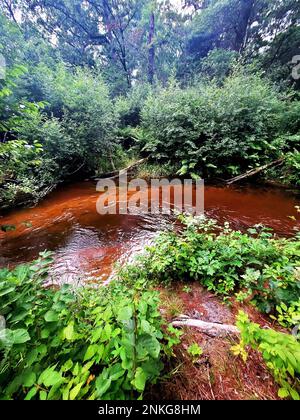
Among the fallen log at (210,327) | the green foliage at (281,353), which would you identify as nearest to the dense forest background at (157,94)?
the fallen log at (210,327)

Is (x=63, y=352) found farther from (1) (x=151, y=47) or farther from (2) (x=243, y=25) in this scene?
(1) (x=151, y=47)

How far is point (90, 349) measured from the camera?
36.8 inches

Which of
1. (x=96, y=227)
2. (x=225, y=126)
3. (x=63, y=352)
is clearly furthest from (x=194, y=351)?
(x=225, y=126)

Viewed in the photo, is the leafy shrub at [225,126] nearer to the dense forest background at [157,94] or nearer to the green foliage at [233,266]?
the dense forest background at [157,94]

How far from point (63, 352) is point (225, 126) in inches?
307

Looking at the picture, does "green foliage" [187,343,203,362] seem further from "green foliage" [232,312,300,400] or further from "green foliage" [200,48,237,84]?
"green foliage" [200,48,237,84]

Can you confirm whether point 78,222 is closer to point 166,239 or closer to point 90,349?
point 166,239

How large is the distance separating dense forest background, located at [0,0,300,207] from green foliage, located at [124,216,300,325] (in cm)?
197

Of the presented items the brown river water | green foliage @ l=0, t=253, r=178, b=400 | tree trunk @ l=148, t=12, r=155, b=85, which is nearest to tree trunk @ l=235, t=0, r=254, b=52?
tree trunk @ l=148, t=12, r=155, b=85

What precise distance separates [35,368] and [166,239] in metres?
1.75

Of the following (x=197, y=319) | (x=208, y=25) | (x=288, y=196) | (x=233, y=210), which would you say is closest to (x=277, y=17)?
(x=208, y=25)

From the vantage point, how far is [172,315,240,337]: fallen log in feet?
4.68

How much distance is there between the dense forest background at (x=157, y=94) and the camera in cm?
648

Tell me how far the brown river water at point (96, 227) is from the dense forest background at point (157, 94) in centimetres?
100
